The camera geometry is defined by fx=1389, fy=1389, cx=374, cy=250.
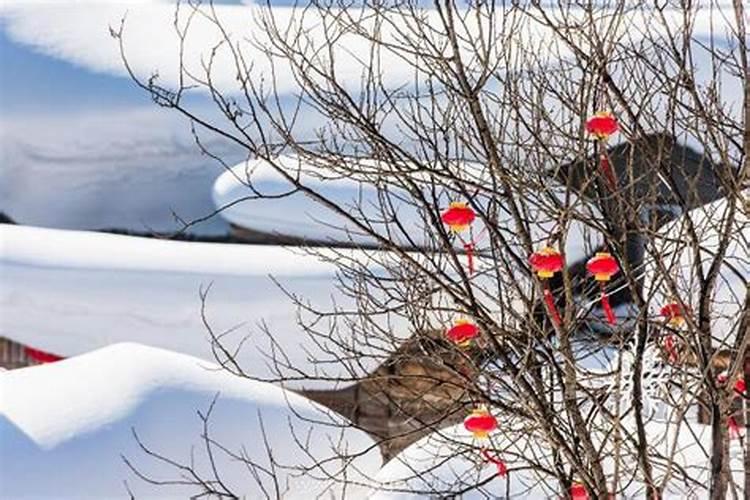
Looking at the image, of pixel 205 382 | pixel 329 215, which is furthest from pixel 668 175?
pixel 329 215

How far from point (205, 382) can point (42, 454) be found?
1278mm

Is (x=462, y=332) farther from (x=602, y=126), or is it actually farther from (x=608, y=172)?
(x=602, y=126)

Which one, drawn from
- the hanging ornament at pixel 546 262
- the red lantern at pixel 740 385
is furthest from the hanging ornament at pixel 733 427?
the hanging ornament at pixel 546 262

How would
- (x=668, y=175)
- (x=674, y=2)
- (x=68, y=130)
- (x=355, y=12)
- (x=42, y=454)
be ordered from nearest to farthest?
(x=668, y=175) → (x=674, y=2) → (x=42, y=454) → (x=355, y=12) → (x=68, y=130)

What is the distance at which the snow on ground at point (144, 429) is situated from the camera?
26.8 feet

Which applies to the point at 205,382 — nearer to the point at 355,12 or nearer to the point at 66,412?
the point at 66,412

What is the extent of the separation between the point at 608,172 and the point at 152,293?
35.5 ft

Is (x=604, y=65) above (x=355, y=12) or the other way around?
the other way around

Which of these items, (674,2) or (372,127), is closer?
(372,127)

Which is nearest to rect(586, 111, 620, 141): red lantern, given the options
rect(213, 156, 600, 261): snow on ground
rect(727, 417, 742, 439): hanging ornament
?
rect(727, 417, 742, 439): hanging ornament

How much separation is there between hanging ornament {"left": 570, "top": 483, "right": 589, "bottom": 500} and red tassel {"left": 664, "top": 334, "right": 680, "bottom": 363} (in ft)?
4.02

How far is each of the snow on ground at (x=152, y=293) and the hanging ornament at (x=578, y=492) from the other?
8.84 m

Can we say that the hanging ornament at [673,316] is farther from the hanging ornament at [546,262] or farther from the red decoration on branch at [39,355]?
the red decoration on branch at [39,355]

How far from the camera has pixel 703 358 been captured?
5602 mm
